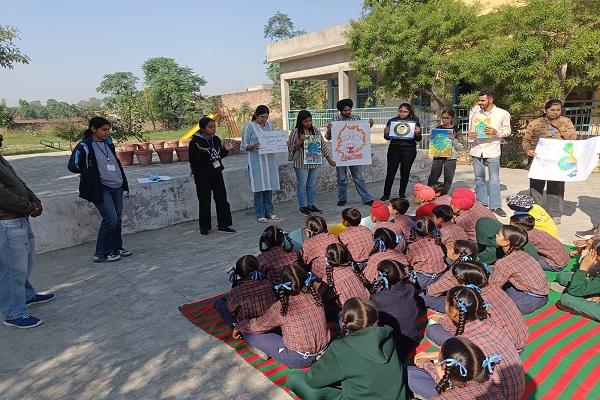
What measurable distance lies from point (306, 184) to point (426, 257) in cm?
338

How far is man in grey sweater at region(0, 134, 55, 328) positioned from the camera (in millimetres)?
3467

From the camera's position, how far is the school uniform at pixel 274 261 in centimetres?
371

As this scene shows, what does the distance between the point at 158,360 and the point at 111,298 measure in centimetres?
131

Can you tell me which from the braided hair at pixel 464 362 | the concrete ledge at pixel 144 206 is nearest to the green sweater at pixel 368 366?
the braided hair at pixel 464 362

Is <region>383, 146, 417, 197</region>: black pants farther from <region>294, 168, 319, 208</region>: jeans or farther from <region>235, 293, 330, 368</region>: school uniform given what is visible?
<region>235, 293, 330, 368</region>: school uniform

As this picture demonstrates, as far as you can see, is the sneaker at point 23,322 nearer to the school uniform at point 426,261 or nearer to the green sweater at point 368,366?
the green sweater at point 368,366

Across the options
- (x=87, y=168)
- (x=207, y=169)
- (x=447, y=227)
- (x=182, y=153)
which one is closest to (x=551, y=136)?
(x=447, y=227)

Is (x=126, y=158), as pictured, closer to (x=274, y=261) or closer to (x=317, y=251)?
(x=274, y=261)

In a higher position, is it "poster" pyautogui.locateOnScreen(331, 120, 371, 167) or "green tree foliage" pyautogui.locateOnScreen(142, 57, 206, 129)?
"green tree foliage" pyautogui.locateOnScreen(142, 57, 206, 129)

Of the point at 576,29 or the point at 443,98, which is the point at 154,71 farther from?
the point at 576,29

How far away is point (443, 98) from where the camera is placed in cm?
1313

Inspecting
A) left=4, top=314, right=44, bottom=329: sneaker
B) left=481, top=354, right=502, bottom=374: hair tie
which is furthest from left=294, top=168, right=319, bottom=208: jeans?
left=481, top=354, right=502, bottom=374: hair tie

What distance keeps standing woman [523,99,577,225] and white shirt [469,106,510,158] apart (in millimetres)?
335

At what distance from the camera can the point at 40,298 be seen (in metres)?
4.12
